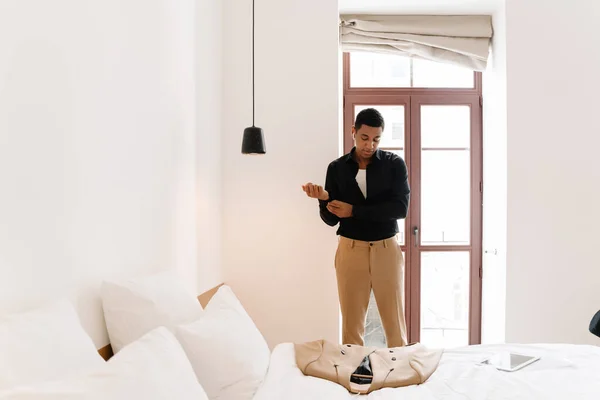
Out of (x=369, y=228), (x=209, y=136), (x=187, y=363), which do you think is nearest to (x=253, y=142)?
(x=209, y=136)

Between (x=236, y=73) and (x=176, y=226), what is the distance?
1.36m

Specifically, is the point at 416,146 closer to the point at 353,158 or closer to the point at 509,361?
the point at 353,158

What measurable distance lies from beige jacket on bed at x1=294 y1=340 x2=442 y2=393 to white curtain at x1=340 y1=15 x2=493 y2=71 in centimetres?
238

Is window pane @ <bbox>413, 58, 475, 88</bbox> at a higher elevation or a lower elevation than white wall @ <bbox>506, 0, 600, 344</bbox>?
higher

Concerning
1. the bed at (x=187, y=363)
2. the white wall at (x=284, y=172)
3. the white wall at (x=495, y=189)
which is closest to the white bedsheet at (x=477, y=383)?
the bed at (x=187, y=363)

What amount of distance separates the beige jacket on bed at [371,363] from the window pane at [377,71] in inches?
92.5

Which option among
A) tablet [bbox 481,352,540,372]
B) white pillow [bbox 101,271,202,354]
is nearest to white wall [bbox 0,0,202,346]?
white pillow [bbox 101,271,202,354]

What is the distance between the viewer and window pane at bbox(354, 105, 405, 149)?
14.0 feet

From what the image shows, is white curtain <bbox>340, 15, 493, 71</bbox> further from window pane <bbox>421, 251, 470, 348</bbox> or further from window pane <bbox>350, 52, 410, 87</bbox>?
window pane <bbox>421, 251, 470, 348</bbox>

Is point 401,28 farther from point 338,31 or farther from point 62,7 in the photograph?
point 62,7

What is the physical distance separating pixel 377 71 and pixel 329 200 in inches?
54.4

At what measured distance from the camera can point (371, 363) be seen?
2.21 metres

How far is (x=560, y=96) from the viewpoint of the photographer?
12.4ft

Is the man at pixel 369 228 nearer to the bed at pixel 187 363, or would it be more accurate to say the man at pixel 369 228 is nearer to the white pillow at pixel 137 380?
the bed at pixel 187 363
